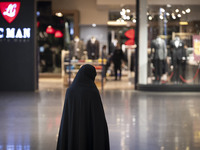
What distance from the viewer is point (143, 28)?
504 inches

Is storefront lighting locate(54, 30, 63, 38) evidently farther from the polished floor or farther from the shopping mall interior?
the polished floor

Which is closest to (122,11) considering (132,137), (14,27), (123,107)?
(14,27)

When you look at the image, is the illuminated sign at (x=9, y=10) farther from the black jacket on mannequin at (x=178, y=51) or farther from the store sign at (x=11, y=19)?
the black jacket on mannequin at (x=178, y=51)

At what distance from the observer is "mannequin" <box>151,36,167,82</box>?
1275 cm

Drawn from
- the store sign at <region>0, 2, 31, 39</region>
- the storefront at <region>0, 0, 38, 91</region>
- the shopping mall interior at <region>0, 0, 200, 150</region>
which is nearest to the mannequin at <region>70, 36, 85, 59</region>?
the shopping mall interior at <region>0, 0, 200, 150</region>

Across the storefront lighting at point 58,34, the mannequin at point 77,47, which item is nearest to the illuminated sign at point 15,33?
the mannequin at point 77,47

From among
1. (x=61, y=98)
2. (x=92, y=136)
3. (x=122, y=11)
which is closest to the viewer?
(x=92, y=136)

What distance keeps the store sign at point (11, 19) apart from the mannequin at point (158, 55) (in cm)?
383

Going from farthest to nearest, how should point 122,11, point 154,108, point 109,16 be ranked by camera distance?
point 109,16 < point 122,11 < point 154,108

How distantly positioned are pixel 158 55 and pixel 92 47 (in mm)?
5257

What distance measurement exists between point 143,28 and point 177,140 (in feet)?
23.7

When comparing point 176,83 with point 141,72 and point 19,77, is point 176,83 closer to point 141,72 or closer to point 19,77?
point 141,72

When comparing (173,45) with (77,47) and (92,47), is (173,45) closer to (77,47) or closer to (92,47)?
(77,47)

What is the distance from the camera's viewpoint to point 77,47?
667 inches
